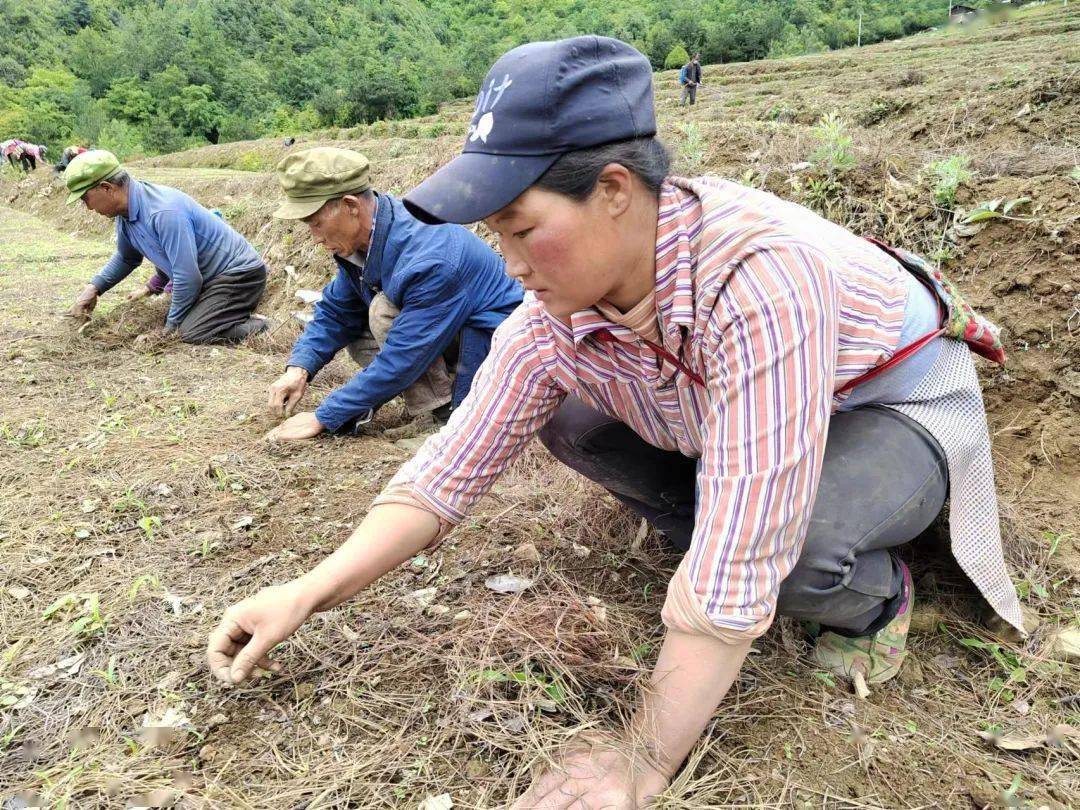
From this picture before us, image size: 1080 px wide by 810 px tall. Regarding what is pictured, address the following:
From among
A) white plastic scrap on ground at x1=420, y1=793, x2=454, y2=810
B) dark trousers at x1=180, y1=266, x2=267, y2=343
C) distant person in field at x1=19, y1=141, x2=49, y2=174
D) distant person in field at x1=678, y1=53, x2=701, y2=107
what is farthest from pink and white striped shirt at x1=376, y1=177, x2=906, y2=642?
distant person in field at x1=19, y1=141, x2=49, y2=174

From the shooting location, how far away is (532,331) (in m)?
1.41

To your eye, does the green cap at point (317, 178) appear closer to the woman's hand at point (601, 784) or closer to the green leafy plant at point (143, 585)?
the green leafy plant at point (143, 585)

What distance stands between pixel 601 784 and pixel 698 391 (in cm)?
74

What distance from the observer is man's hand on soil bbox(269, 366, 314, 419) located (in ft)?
10.6

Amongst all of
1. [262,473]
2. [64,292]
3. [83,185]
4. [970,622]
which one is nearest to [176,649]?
[262,473]

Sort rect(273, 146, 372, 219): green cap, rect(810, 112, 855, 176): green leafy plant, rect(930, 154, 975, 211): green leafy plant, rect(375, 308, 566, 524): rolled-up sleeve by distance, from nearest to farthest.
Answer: rect(375, 308, 566, 524): rolled-up sleeve
rect(273, 146, 372, 219): green cap
rect(930, 154, 975, 211): green leafy plant
rect(810, 112, 855, 176): green leafy plant

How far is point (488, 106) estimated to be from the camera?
1051 mm

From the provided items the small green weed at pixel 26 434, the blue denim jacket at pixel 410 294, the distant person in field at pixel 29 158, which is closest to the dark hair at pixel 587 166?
the blue denim jacket at pixel 410 294

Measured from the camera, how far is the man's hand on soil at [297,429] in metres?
2.99

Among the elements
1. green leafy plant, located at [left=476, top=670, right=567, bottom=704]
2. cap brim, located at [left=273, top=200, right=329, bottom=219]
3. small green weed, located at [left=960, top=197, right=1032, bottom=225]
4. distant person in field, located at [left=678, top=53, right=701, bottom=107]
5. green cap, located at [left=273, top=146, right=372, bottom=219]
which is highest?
green cap, located at [left=273, top=146, right=372, bottom=219]

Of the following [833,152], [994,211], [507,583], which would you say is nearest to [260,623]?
[507,583]

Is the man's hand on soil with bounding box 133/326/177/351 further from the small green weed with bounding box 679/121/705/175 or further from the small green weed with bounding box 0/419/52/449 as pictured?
the small green weed with bounding box 679/121/705/175

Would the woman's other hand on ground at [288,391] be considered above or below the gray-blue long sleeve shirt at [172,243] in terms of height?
below

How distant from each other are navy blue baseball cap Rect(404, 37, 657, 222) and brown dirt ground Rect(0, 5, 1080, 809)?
1.82 ft
